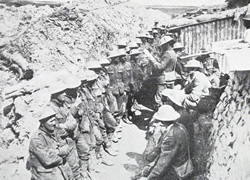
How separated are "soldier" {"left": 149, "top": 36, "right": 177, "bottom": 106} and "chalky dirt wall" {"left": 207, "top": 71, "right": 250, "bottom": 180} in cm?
280

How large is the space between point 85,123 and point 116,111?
1.79 metres

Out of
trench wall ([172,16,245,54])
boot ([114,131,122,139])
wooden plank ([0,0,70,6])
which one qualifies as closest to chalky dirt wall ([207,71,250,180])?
boot ([114,131,122,139])

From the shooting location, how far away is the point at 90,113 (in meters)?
4.55

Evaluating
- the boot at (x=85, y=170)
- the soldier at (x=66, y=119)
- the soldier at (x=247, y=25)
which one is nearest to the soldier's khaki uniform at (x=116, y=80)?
the soldier at (x=66, y=119)

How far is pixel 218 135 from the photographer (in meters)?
3.18

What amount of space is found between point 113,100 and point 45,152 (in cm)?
304

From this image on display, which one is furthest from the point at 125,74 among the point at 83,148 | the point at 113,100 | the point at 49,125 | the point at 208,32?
the point at 208,32

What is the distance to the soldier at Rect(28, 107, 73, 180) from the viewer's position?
2930 millimetres

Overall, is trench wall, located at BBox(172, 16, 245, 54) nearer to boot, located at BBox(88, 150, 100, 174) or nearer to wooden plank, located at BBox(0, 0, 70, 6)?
wooden plank, located at BBox(0, 0, 70, 6)

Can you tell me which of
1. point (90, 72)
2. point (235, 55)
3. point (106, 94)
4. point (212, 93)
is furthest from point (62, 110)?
point (235, 55)

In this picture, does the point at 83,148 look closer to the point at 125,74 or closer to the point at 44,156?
the point at 44,156

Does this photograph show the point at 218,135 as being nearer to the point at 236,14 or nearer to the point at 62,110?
the point at 62,110

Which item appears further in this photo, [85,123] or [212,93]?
[85,123]

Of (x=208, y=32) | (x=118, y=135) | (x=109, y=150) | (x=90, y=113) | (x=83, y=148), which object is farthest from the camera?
(x=208, y=32)
